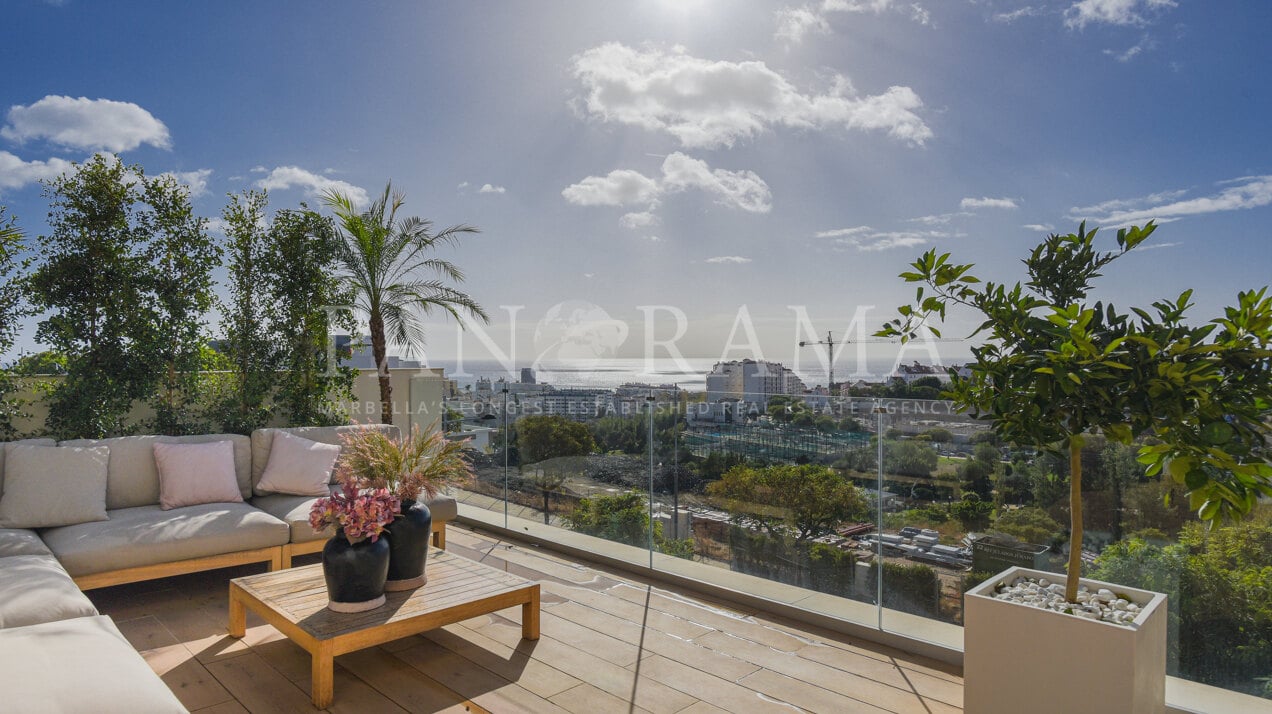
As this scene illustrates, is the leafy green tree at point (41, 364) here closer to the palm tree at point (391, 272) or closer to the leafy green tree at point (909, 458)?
the palm tree at point (391, 272)

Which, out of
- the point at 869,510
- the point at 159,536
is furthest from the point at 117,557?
the point at 869,510

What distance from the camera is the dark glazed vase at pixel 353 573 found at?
2654mm

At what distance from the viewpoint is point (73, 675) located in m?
1.75

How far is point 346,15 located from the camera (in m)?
5.45

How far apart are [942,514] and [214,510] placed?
3.79 m

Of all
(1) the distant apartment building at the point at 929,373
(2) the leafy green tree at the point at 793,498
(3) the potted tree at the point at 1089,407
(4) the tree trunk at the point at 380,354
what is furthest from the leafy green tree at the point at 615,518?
(4) the tree trunk at the point at 380,354

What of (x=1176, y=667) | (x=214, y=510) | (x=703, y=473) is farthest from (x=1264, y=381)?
(x=214, y=510)

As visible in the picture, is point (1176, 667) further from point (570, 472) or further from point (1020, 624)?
point (570, 472)

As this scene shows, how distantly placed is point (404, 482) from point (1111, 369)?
2.55 metres

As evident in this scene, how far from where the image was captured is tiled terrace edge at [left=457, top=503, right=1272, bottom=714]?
2.30m

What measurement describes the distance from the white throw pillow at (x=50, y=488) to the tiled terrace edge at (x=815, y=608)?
8.43ft

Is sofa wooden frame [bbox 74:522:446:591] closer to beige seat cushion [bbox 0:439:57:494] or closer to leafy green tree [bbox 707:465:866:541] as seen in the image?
beige seat cushion [bbox 0:439:57:494]

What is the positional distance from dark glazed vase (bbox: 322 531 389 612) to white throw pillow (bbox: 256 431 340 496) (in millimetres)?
1834

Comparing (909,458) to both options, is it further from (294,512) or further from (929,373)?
(294,512)
